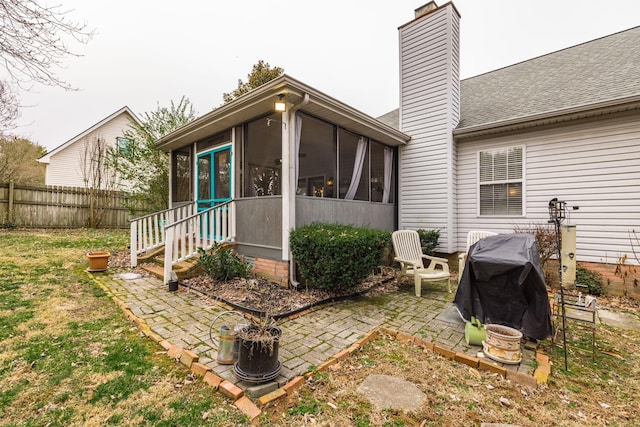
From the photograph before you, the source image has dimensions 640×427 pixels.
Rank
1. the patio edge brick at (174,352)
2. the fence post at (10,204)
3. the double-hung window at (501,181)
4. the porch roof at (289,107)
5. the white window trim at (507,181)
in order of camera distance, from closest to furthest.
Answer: the patio edge brick at (174,352)
the porch roof at (289,107)
the white window trim at (507,181)
the double-hung window at (501,181)
the fence post at (10,204)

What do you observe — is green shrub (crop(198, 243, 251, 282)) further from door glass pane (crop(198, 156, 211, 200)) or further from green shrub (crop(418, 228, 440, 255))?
green shrub (crop(418, 228, 440, 255))

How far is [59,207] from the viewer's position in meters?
11.0

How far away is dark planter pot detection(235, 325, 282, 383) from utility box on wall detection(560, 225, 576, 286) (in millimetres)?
3144

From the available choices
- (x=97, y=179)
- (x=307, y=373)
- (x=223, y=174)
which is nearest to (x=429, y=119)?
(x=223, y=174)

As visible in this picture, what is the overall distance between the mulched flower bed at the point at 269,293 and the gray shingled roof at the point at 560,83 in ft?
15.3

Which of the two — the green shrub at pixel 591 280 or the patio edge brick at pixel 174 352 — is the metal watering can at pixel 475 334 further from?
the green shrub at pixel 591 280

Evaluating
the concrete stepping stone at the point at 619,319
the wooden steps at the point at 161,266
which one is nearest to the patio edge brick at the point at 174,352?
the wooden steps at the point at 161,266

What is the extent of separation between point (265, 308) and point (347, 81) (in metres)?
17.2

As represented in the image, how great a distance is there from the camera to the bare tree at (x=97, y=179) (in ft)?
38.4

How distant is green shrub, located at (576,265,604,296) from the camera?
482 cm

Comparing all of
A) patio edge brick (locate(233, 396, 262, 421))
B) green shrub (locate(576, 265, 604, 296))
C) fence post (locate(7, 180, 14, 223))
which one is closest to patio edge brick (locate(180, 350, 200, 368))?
patio edge brick (locate(233, 396, 262, 421))

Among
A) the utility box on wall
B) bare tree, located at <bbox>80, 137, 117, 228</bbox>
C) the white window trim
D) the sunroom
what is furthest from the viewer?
bare tree, located at <bbox>80, 137, 117, 228</bbox>

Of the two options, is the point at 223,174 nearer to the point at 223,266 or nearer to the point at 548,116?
the point at 223,266

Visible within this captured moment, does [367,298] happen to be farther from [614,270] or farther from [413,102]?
[413,102]
